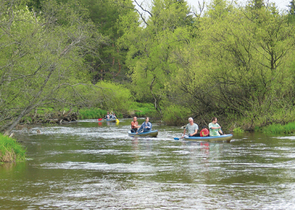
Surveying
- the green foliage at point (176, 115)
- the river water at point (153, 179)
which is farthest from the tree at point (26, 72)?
the green foliage at point (176, 115)

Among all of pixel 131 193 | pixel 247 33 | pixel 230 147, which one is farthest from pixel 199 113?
pixel 131 193

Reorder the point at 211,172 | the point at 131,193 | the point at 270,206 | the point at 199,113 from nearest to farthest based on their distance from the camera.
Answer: the point at 270,206, the point at 131,193, the point at 211,172, the point at 199,113

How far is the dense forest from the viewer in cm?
1850

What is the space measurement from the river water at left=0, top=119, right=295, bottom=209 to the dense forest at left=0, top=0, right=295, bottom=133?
3.03 meters

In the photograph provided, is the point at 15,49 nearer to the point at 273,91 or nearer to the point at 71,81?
the point at 71,81

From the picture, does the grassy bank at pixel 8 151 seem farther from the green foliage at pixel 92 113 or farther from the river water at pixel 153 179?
the green foliage at pixel 92 113

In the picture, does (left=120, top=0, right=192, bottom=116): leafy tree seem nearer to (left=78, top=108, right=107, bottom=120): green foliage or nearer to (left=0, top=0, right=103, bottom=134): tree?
(left=78, top=108, right=107, bottom=120): green foliage

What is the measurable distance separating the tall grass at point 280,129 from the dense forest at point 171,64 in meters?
0.55

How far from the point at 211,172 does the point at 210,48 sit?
18.8 meters

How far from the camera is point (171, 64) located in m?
46.0

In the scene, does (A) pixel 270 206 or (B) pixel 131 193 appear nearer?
(A) pixel 270 206

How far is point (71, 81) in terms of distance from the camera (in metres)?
21.3

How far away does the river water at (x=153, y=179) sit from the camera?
30.0ft

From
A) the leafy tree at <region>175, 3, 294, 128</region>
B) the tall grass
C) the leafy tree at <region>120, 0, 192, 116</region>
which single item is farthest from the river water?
the leafy tree at <region>120, 0, 192, 116</region>
